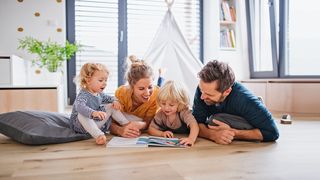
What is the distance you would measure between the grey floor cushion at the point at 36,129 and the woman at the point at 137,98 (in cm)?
25

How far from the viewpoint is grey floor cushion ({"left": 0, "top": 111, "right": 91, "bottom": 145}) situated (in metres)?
1.45

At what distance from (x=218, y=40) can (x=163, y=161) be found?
9.21 ft

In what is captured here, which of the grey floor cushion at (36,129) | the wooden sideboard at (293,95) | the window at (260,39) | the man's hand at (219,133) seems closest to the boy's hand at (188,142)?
the man's hand at (219,133)

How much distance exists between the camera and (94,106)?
1.59 m

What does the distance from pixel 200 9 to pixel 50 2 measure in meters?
1.87

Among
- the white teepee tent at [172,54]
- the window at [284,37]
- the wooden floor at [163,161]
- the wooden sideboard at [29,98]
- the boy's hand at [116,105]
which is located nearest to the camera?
the wooden floor at [163,161]

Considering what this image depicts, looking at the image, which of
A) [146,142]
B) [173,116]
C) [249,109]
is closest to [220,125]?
[249,109]

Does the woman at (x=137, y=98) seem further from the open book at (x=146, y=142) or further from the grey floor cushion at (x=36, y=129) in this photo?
the grey floor cushion at (x=36, y=129)

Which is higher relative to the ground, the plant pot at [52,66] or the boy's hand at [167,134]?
the plant pot at [52,66]

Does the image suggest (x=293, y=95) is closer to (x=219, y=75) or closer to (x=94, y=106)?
(x=219, y=75)

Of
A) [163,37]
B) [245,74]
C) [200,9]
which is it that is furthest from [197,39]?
[163,37]

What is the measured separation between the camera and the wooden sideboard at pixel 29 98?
242cm

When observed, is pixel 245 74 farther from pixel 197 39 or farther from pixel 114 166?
pixel 114 166

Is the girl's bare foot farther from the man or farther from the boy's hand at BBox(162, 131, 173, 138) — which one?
the man
